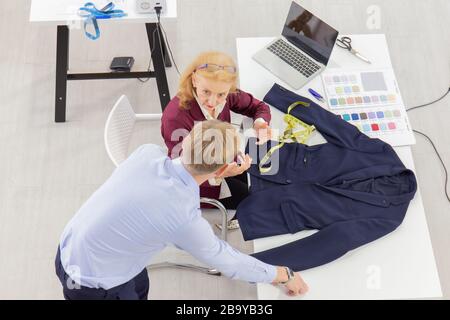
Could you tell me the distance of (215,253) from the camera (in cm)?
185

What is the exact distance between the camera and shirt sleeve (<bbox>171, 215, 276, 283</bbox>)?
1.77 meters

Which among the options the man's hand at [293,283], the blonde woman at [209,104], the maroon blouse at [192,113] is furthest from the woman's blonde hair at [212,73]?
the man's hand at [293,283]

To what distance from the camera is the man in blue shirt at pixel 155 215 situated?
1732mm

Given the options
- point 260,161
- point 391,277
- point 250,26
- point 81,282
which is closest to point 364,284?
point 391,277

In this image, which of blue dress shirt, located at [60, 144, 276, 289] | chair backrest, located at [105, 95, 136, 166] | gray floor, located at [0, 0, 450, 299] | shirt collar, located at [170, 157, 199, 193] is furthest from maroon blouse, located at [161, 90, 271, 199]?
gray floor, located at [0, 0, 450, 299]

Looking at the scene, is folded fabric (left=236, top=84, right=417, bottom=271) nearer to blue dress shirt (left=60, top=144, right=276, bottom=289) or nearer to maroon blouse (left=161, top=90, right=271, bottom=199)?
maroon blouse (left=161, top=90, right=271, bottom=199)

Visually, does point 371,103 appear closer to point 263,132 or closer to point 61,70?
point 263,132

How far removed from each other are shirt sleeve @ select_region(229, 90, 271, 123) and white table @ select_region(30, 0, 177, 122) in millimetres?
674

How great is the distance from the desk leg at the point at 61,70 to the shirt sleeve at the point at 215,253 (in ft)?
5.80

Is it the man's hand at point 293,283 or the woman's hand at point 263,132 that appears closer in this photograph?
the man's hand at point 293,283

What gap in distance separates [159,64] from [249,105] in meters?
0.87

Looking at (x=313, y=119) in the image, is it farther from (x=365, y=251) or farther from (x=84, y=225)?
(x=84, y=225)

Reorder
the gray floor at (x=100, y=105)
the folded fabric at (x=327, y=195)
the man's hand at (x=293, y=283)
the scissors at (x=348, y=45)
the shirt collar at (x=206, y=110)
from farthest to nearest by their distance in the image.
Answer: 1. the gray floor at (x=100, y=105)
2. the scissors at (x=348, y=45)
3. the shirt collar at (x=206, y=110)
4. the folded fabric at (x=327, y=195)
5. the man's hand at (x=293, y=283)

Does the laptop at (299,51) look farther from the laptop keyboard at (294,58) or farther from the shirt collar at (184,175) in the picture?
the shirt collar at (184,175)
